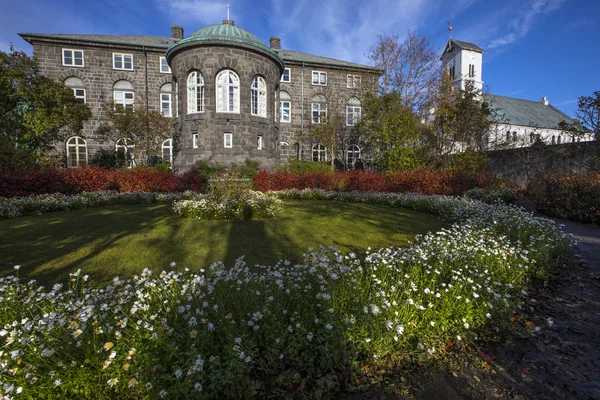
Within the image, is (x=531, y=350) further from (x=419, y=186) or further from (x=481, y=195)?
(x=419, y=186)

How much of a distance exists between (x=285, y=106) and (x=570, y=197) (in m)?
21.7

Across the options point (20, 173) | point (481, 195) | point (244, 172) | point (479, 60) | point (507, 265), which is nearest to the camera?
point (507, 265)

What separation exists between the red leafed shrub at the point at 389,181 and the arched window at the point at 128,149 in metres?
12.8

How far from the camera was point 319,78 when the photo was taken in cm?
2720

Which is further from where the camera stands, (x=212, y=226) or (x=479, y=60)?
(x=479, y=60)

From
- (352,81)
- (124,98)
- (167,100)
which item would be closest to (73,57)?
(124,98)

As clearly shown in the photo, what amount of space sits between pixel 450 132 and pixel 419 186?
7.86 metres

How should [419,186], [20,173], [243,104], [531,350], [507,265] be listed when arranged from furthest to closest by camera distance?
1. [243,104]
2. [419,186]
3. [20,173]
4. [507,265]
5. [531,350]

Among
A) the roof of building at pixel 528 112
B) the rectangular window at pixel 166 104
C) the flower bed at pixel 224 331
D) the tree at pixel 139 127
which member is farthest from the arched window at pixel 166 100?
the roof of building at pixel 528 112

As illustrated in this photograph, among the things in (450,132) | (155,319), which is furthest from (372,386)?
(450,132)

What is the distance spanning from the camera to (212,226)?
7121mm

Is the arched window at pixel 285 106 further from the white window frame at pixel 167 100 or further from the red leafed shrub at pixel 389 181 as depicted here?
the red leafed shrub at pixel 389 181

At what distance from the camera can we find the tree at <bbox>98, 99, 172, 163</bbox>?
1950cm

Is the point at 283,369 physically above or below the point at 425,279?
below
